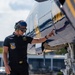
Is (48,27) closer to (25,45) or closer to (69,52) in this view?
(25,45)

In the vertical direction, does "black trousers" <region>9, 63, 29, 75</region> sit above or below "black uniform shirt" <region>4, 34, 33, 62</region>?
below

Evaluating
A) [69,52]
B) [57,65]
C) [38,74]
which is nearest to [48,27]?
[69,52]

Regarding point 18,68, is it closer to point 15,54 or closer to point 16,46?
point 15,54

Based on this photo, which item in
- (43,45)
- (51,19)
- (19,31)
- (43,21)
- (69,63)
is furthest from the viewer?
(43,45)

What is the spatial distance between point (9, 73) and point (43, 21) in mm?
1363

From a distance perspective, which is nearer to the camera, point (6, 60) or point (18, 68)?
point (6, 60)

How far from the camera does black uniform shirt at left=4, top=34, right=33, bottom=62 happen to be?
562cm

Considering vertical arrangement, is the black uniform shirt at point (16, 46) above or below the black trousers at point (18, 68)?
above

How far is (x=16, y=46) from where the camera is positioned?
5629mm

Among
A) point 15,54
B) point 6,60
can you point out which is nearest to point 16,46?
point 15,54

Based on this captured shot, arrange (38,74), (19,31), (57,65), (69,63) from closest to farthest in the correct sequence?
(19,31) → (69,63) → (38,74) → (57,65)

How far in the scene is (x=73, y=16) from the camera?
4293mm

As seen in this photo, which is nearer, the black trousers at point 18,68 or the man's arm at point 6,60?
the man's arm at point 6,60

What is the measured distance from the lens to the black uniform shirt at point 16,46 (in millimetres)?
5617
